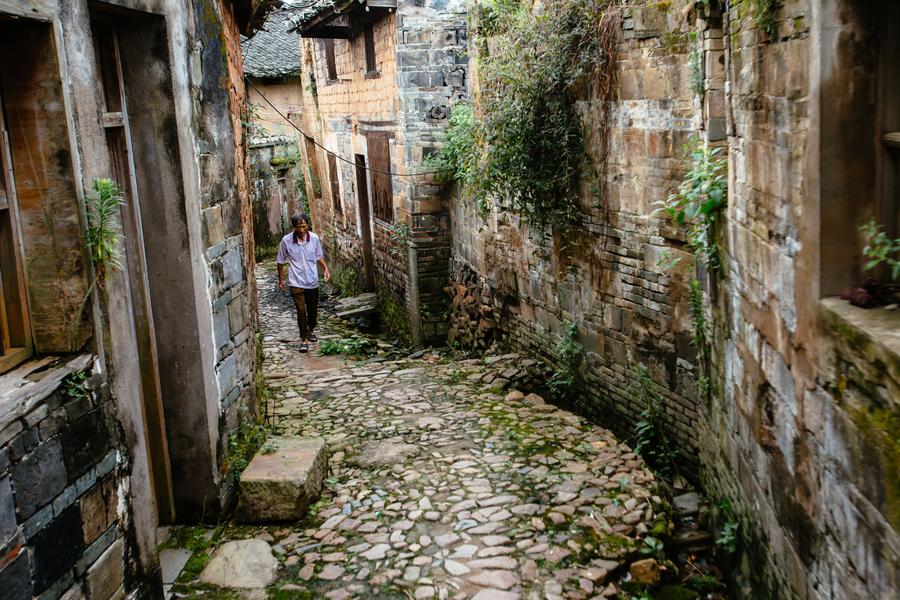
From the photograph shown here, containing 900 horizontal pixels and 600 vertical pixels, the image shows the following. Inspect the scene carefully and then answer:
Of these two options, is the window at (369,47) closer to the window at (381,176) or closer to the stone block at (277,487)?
the window at (381,176)

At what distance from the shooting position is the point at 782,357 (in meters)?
3.29

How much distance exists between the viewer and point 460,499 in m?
5.31

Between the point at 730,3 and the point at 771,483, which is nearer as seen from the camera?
the point at 771,483

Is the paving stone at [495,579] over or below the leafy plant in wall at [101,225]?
below

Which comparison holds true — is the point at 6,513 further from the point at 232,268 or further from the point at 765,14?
the point at 765,14

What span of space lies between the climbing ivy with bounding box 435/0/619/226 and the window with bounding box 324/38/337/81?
23.5ft

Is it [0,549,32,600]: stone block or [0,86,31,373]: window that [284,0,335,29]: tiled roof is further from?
[0,549,32,600]: stone block

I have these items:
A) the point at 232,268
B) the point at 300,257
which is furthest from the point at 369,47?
the point at 232,268

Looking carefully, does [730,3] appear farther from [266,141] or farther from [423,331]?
[266,141]

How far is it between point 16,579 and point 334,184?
13.1 meters

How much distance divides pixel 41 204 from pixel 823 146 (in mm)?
3080

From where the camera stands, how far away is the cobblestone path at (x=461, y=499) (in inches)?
173

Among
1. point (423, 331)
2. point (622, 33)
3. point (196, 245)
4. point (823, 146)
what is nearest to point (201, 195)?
point (196, 245)

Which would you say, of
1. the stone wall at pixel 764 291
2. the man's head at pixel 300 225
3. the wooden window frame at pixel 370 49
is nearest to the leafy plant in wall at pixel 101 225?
the stone wall at pixel 764 291
